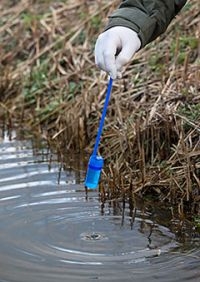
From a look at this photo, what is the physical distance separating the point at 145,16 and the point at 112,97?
1.91 m

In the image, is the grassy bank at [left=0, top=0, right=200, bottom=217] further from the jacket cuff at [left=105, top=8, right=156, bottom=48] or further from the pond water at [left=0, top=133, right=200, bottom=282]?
the jacket cuff at [left=105, top=8, right=156, bottom=48]

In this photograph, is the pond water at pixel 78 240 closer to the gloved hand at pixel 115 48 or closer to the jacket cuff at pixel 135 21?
the gloved hand at pixel 115 48

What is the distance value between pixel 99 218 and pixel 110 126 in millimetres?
1272

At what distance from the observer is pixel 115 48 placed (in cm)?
326

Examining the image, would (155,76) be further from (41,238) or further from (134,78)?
(41,238)

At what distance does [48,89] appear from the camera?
19.5ft

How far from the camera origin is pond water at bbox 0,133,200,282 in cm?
315

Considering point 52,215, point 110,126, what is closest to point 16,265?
point 52,215

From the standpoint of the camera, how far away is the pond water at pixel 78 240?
3.15 metres

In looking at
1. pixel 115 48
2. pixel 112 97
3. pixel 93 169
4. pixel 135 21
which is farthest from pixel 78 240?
pixel 112 97

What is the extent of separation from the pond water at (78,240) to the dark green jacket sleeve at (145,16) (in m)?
0.90

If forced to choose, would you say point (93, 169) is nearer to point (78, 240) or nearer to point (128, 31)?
point (78, 240)

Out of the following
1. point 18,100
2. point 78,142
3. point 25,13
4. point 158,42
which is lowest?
point 78,142

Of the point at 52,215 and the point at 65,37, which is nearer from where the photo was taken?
the point at 52,215
